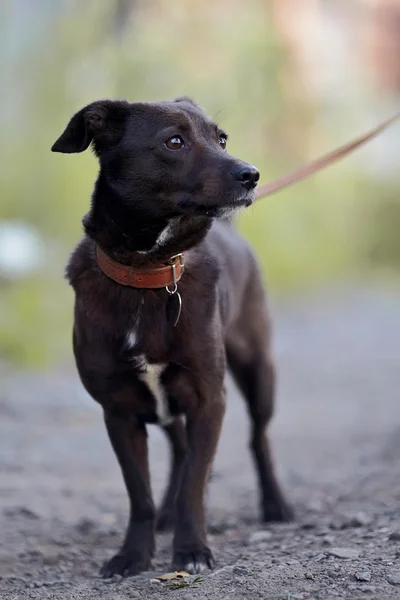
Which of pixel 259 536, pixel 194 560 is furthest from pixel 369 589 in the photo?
pixel 259 536

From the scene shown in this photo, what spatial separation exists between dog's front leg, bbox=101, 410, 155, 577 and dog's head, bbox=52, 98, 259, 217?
854 mm

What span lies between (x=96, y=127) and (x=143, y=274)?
61 centimetres

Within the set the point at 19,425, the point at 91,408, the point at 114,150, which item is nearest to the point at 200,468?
the point at 114,150

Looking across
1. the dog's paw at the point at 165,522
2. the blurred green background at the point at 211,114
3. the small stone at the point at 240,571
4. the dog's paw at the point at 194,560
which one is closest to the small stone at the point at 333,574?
the small stone at the point at 240,571

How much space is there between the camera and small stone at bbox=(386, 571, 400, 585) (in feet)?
10.8

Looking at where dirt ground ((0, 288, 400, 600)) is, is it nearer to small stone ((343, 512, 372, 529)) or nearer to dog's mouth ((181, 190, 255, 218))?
small stone ((343, 512, 372, 529))

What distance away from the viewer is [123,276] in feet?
12.8

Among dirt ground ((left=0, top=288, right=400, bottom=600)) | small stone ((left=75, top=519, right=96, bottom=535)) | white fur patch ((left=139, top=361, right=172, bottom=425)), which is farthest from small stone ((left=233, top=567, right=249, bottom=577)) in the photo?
small stone ((left=75, top=519, right=96, bottom=535))

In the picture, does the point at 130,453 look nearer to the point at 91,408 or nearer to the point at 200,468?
the point at 200,468

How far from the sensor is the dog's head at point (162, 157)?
3.79 m

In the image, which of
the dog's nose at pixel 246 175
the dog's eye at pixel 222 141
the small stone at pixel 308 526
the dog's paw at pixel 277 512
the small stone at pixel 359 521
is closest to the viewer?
the dog's nose at pixel 246 175

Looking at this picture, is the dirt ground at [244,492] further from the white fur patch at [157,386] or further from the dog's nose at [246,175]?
the dog's nose at [246,175]

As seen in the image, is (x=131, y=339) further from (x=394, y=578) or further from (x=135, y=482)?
(x=394, y=578)

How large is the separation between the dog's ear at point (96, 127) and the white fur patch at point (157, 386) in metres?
0.88
